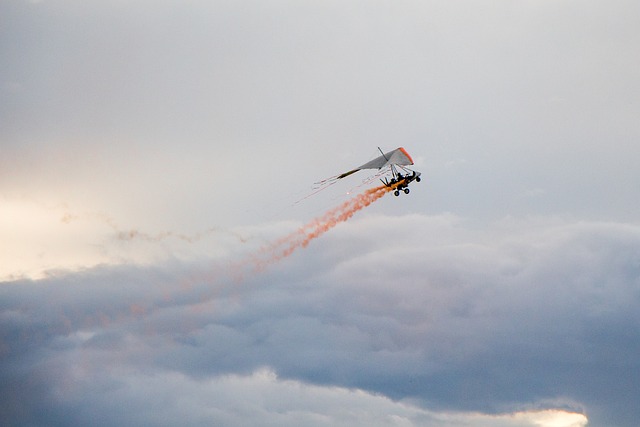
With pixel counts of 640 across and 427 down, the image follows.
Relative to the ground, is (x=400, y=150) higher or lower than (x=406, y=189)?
higher

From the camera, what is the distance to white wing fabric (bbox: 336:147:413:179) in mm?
186625

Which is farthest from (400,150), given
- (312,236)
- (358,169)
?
(312,236)

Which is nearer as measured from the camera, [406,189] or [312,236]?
[406,189]

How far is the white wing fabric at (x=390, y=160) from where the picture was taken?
187 meters

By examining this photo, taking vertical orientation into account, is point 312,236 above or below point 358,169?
below

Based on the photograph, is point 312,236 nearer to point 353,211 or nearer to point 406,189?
point 353,211

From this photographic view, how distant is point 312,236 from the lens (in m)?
194

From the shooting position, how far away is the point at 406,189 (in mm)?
182250

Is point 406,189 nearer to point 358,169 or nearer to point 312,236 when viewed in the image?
point 358,169

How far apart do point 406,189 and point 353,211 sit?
15.1m

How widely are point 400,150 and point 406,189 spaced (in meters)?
13.0

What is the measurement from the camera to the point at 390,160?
618ft

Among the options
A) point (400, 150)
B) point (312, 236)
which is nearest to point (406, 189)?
point (400, 150)

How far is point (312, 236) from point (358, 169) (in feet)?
60.5
